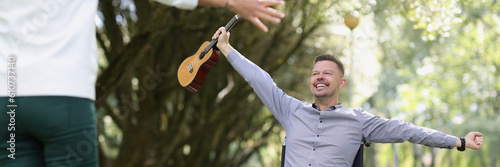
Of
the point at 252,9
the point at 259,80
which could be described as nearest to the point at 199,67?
the point at 259,80

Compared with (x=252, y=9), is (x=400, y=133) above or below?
below

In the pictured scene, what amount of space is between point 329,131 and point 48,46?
2611mm

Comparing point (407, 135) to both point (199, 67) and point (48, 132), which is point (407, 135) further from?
point (48, 132)

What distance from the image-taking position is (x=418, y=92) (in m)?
24.9

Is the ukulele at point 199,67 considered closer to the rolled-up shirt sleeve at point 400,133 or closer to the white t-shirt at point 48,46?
the rolled-up shirt sleeve at point 400,133

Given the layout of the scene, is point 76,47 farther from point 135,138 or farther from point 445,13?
point 135,138

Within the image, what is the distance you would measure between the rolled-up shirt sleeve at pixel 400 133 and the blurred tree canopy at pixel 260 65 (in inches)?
112

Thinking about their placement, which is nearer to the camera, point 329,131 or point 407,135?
point 407,135

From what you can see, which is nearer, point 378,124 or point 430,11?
point 378,124

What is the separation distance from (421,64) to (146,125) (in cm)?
1222

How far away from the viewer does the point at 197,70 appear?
12.9 feet

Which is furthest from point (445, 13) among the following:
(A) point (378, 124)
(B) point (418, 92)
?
(B) point (418, 92)

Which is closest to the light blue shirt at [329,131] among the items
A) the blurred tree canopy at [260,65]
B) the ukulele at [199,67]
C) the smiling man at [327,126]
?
the smiling man at [327,126]

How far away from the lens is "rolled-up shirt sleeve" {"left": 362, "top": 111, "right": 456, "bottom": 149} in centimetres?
352
